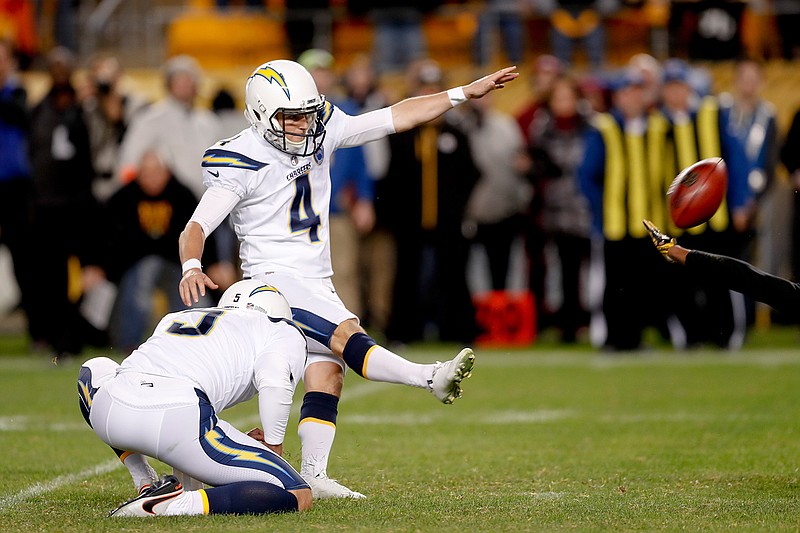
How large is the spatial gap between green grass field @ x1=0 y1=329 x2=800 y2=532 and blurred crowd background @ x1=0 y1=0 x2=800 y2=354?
2.63ft

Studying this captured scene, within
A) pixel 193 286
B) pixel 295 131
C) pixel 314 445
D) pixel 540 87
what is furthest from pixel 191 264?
pixel 540 87

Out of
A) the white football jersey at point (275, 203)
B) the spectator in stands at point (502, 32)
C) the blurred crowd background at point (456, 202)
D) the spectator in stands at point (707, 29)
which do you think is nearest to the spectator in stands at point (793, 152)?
the blurred crowd background at point (456, 202)

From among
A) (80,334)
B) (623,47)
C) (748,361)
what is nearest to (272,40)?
(623,47)

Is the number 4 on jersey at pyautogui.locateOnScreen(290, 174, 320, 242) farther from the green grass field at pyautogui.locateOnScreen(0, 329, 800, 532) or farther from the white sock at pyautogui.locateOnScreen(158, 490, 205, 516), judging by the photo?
the white sock at pyautogui.locateOnScreen(158, 490, 205, 516)

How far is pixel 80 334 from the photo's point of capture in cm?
1090

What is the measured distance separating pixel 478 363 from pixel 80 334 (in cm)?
313

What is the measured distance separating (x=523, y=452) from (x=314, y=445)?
136 centimetres

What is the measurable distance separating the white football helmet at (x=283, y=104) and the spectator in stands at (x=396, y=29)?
27.7 ft

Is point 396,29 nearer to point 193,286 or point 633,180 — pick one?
point 633,180

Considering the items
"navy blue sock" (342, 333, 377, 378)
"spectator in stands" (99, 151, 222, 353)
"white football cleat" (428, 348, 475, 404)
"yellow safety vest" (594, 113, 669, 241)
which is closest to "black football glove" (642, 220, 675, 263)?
"white football cleat" (428, 348, 475, 404)

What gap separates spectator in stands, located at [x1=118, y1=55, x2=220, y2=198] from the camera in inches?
428

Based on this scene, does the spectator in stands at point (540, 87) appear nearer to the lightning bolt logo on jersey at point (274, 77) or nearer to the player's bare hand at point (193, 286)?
the lightning bolt logo on jersey at point (274, 77)

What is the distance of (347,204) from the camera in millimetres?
11797

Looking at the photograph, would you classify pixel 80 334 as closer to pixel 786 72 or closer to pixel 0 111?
pixel 0 111
